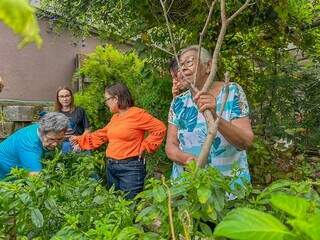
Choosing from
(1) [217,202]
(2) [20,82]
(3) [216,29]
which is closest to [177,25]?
(3) [216,29]

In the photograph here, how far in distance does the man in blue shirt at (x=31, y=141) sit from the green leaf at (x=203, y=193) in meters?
2.14

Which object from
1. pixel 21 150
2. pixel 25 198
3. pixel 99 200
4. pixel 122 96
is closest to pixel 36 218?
pixel 25 198

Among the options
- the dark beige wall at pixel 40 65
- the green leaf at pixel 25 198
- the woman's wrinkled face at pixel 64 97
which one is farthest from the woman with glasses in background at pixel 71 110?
the green leaf at pixel 25 198

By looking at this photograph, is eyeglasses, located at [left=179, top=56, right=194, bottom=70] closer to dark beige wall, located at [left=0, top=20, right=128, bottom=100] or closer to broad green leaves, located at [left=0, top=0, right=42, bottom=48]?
broad green leaves, located at [left=0, top=0, right=42, bottom=48]

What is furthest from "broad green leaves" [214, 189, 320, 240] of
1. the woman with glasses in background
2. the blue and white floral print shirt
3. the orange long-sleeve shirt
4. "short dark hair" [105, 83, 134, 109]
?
the woman with glasses in background

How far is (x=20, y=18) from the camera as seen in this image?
38cm

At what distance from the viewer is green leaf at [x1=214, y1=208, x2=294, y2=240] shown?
661 millimetres

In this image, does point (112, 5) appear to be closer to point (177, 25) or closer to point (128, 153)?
point (177, 25)

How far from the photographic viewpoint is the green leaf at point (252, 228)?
66cm

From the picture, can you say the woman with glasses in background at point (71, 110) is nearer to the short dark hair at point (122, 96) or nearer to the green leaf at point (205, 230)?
the short dark hair at point (122, 96)

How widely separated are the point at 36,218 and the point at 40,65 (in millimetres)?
A: 8850

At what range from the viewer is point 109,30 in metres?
6.14

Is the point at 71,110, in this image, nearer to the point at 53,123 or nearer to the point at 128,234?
the point at 53,123

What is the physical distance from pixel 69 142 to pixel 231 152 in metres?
3.19
